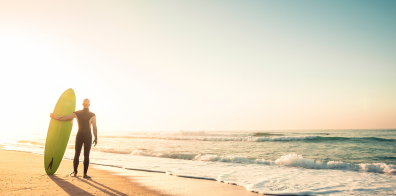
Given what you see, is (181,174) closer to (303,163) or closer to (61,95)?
(61,95)

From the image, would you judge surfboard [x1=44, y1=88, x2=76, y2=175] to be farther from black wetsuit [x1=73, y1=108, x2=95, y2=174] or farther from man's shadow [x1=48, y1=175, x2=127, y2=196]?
man's shadow [x1=48, y1=175, x2=127, y2=196]

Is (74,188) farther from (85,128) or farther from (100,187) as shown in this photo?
(85,128)

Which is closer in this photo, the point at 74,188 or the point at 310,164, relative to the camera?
the point at 74,188

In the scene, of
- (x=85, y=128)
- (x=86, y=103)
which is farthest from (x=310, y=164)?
(x=86, y=103)

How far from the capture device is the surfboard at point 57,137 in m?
5.36

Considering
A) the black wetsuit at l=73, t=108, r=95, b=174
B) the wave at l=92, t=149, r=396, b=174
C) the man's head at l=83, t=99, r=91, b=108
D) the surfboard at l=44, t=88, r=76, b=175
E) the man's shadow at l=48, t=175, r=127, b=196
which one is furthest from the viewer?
the wave at l=92, t=149, r=396, b=174

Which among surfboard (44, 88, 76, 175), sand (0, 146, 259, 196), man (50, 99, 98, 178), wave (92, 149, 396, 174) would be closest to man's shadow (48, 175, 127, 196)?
sand (0, 146, 259, 196)

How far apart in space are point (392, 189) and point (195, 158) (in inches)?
278

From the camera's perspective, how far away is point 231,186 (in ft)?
16.5

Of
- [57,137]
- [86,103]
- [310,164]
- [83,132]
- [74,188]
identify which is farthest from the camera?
[310,164]

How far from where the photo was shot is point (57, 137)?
5562mm

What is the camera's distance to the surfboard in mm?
5364

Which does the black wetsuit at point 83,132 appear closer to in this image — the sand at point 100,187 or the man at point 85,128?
the man at point 85,128

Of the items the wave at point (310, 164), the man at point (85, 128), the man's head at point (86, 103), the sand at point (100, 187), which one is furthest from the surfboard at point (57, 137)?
the wave at point (310, 164)
